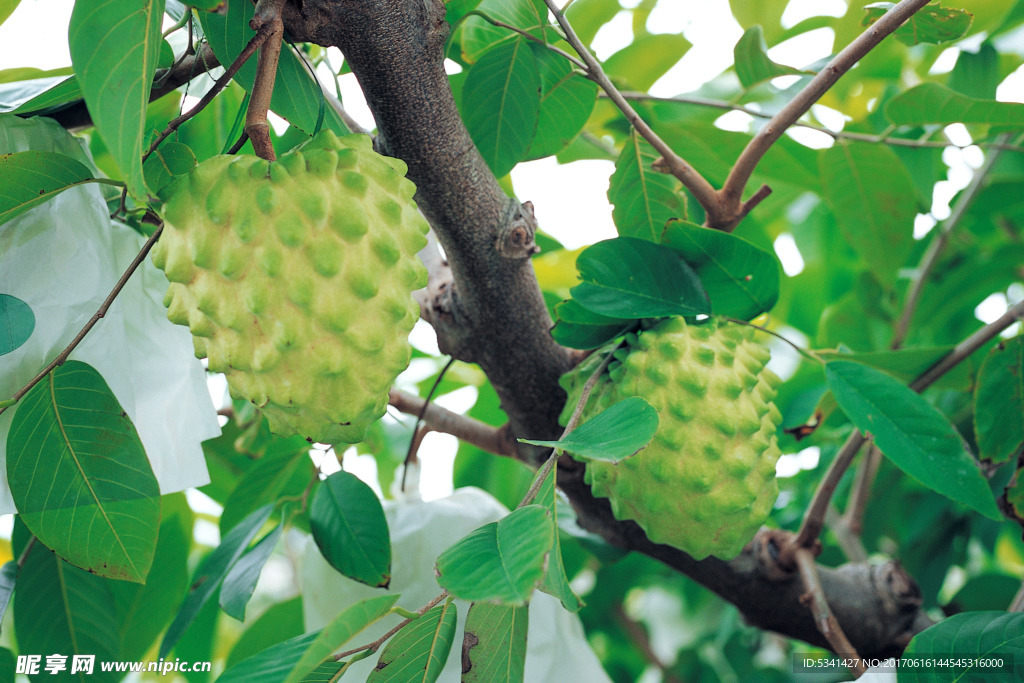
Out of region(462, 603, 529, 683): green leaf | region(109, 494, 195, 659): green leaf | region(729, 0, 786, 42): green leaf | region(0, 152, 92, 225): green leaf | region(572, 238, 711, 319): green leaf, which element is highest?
region(729, 0, 786, 42): green leaf

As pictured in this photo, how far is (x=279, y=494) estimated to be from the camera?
98 centimetres

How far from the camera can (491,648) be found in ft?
1.65

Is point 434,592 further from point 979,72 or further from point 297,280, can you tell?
point 979,72

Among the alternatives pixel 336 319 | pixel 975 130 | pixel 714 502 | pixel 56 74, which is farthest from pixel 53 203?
pixel 975 130

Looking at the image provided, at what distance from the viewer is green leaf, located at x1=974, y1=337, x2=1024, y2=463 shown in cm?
78

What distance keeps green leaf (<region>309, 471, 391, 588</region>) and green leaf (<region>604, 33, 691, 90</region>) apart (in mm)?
790

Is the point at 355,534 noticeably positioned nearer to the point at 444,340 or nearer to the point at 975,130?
the point at 444,340

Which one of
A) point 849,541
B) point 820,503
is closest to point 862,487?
point 849,541

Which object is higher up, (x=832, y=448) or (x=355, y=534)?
(x=355, y=534)

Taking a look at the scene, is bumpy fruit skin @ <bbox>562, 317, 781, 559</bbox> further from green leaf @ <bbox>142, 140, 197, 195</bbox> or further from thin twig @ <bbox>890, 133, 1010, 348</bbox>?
thin twig @ <bbox>890, 133, 1010, 348</bbox>

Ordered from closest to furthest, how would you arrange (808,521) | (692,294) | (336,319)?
(336,319) → (692,294) → (808,521)

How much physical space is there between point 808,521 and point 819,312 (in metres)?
0.72

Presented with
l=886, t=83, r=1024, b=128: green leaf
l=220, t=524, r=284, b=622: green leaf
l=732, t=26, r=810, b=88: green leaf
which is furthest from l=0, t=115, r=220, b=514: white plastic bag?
l=886, t=83, r=1024, b=128: green leaf

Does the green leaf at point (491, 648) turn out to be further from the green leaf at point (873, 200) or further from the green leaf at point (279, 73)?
the green leaf at point (873, 200)
